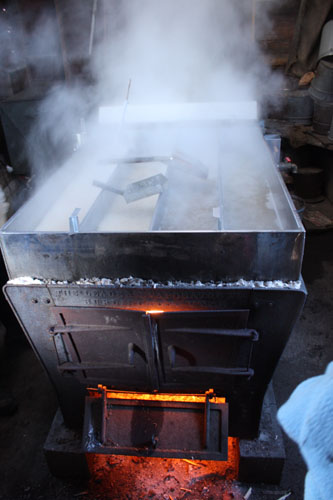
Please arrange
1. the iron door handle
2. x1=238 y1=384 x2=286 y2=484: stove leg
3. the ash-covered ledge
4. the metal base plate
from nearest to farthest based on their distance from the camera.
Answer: the ash-covered ledge < the iron door handle < the metal base plate < x1=238 y1=384 x2=286 y2=484: stove leg

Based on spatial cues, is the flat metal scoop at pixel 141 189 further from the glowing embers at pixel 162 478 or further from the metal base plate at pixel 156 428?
the glowing embers at pixel 162 478

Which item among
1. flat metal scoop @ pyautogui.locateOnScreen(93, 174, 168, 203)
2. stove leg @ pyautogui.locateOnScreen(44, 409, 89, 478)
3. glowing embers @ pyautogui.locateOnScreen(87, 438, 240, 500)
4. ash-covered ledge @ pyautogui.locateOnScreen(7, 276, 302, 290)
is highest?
flat metal scoop @ pyautogui.locateOnScreen(93, 174, 168, 203)

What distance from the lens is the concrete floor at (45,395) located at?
296cm

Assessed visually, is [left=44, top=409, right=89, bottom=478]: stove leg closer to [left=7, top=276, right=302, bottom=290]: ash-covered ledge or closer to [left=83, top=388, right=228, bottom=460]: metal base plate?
[left=83, top=388, right=228, bottom=460]: metal base plate

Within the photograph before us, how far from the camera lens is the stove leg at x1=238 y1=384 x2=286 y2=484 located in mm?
2766

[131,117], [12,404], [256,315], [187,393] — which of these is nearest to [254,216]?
[256,315]

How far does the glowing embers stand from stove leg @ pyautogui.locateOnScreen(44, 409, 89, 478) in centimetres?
13

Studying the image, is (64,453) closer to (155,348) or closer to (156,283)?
(155,348)

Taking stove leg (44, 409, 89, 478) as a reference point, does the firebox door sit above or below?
above

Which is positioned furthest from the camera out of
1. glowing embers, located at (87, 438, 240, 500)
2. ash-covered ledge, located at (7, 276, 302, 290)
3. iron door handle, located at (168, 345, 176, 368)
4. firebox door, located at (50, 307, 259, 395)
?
glowing embers, located at (87, 438, 240, 500)

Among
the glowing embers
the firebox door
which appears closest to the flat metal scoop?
the firebox door

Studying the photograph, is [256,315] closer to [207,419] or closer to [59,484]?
[207,419]

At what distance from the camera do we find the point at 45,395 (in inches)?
148

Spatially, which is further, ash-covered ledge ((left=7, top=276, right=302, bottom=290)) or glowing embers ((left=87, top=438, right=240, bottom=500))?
glowing embers ((left=87, top=438, right=240, bottom=500))
